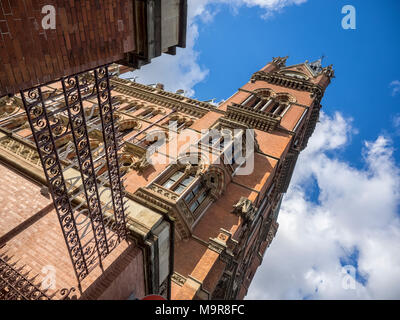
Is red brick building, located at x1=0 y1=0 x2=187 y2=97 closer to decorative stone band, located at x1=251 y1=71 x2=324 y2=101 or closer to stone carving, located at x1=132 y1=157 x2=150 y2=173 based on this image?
stone carving, located at x1=132 y1=157 x2=150 y2=173

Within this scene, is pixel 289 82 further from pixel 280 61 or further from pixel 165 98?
pixel 165 98

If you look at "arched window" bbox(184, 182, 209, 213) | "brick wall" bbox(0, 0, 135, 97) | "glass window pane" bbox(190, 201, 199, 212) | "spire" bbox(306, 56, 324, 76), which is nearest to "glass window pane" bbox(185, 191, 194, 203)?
"arched window" bbox(184, 182, 209, 213)

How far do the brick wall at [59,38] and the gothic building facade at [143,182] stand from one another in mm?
325

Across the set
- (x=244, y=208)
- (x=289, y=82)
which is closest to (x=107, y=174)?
(x=244, y=208)

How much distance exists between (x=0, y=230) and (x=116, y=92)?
22.7m

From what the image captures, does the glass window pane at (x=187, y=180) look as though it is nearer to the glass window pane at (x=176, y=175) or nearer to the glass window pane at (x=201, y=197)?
the glass window pane at (x=176, y=175)

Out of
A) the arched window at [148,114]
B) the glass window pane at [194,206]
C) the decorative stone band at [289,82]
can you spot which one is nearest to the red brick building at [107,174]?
the glass window pane at [194,206]

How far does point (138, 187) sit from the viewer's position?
1436 cm

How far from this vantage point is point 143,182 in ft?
48.4

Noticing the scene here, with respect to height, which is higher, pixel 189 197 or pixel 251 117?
pixel 251 117

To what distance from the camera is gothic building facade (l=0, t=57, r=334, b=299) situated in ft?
18.6

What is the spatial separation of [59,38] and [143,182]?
11.4 meters

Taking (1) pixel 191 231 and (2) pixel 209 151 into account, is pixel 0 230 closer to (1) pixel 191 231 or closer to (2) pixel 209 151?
(1) pixel 191 231
